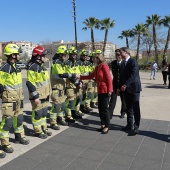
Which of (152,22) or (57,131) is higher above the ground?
(152,22)

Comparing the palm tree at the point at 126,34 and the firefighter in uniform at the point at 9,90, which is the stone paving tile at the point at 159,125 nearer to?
the firefighter in uniform at the point at 9,90

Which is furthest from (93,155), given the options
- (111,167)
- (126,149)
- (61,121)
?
(61,121)

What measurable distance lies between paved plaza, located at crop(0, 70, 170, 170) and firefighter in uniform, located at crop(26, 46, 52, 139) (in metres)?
0.33

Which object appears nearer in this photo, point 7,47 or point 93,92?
point 7,47

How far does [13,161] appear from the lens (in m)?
4.22

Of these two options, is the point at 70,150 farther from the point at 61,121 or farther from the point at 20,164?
the point at 61,121

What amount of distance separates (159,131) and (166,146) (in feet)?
3.30

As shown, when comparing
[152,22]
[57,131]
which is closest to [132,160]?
[57,131]

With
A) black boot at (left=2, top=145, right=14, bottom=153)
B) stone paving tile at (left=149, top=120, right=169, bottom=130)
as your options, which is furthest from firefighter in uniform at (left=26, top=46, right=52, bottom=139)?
stone paving tile at (left=149, top=120, right=169, bottom=130)

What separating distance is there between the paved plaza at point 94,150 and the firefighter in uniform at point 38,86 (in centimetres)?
33

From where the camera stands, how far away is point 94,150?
4.74 meters

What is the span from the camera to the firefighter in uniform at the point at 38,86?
202 inches

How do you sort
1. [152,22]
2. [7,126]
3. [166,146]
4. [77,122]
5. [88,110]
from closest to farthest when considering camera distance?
[7,126] < [166,146] < [77,122] < [88,110] < [152,22]

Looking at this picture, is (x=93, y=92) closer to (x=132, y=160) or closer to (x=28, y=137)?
(x=28, y=137)
